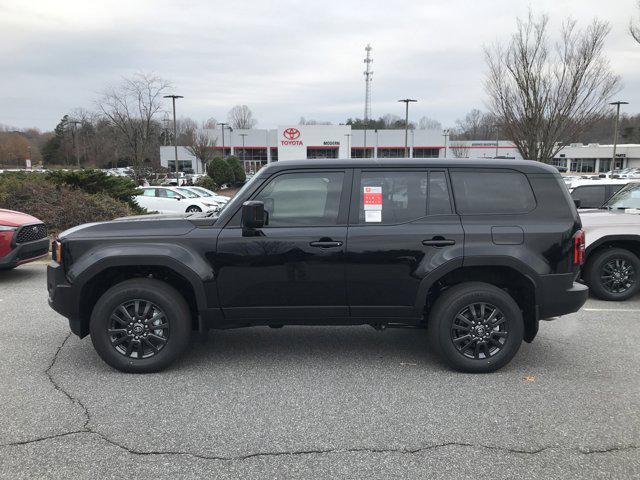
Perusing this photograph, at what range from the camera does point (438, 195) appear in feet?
14.1

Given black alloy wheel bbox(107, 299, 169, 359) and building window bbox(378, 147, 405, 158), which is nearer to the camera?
black alloy wheel bbox(107, 299, 169, 359)

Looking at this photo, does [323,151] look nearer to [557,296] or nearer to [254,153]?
[254,153]

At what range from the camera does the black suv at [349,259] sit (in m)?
4.16

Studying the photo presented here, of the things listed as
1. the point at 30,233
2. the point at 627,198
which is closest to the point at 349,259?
the point at 627,198

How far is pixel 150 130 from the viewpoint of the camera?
27625mm

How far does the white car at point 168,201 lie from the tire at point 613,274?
47.6 ft

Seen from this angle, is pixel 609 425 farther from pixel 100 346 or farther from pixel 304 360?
pixel 100 346

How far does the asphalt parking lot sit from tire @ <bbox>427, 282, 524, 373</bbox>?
160 mm

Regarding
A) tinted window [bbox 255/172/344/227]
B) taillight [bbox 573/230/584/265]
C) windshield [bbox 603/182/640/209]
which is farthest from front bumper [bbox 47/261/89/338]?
windshield [bbox 603/182/640/209]

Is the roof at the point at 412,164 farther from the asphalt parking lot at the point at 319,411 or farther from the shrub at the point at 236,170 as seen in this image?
the shrub at the point at 236,170

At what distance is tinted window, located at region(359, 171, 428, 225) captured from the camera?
4.25 m

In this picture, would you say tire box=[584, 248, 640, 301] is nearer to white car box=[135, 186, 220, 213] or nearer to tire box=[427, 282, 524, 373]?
tire box=[427, 282, 524, 373]

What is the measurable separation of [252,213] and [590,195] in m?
7.80

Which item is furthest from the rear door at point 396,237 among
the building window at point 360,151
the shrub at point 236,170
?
the building window at point 360,151
